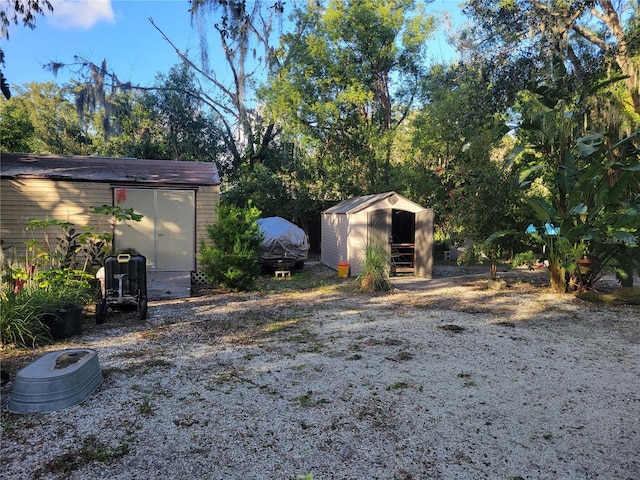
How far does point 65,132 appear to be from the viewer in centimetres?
2734

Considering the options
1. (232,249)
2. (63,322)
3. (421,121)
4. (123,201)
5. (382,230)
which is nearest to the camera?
(63,322)

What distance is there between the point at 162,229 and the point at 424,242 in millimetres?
7298

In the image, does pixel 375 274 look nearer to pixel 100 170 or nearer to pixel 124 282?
pixel 124 282

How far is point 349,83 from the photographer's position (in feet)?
61.9

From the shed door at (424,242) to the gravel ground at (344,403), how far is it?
5201 mm

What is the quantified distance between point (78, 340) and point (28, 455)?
9.86 feet

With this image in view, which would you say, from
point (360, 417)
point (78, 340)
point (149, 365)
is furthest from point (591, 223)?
point (78, 340)

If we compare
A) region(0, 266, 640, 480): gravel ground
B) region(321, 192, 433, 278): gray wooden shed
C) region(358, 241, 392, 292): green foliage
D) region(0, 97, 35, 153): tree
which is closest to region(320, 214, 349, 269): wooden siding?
region(321, 192, 433, 278): gray wooden shed

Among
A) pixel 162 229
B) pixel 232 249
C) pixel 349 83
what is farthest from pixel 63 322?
pixel 349 83

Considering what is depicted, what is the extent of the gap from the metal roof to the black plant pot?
17.3ft

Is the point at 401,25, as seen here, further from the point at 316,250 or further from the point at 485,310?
the point at 485,310

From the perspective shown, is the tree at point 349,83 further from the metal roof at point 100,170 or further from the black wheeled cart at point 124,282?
the black wheeled cart at point 124,282

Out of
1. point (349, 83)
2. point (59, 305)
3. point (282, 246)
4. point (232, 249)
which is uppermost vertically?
point (349, 83)

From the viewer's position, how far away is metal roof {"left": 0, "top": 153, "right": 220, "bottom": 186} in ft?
32.2
